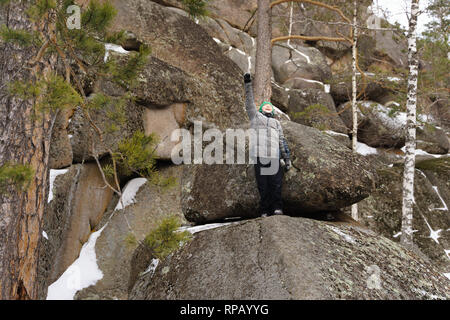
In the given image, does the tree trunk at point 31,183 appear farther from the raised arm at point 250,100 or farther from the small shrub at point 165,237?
the raised arm at point 250,100

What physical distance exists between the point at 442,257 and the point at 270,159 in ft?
22.1

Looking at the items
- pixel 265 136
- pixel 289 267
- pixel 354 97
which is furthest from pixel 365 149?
pixel 289 267

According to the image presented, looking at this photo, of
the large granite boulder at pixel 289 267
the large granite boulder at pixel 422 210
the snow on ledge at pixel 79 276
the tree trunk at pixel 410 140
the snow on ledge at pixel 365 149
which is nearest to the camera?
the large granite boulder at pixel 289 267

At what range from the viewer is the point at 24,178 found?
3133 mm

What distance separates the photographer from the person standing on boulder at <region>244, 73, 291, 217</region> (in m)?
6.33

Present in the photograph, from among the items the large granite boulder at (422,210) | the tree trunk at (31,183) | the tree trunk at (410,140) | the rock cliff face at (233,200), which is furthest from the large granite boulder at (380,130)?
the tree trunk at (31,183)

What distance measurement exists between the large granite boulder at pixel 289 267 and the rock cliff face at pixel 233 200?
0.8 inches

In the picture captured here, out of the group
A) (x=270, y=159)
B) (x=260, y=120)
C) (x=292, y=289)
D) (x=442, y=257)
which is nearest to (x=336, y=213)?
(x=270, y=159)

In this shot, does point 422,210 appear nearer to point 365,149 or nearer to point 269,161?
point 365,149

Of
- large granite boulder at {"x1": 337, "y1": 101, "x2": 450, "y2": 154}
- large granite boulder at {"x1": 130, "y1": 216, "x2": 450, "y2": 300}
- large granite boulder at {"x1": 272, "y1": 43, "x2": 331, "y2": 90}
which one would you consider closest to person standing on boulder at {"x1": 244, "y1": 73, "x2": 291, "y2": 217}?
large granite boulder at {"x1": 130, "y1": 216, "x2": 450, "y2": 300}

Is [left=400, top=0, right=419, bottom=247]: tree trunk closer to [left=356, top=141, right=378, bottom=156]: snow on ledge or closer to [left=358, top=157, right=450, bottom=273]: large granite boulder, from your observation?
[left=358, top=157, right=450, bottom=273]: large granite boulder

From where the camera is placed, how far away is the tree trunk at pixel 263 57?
961 centimetres

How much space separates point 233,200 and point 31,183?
11.9ft
